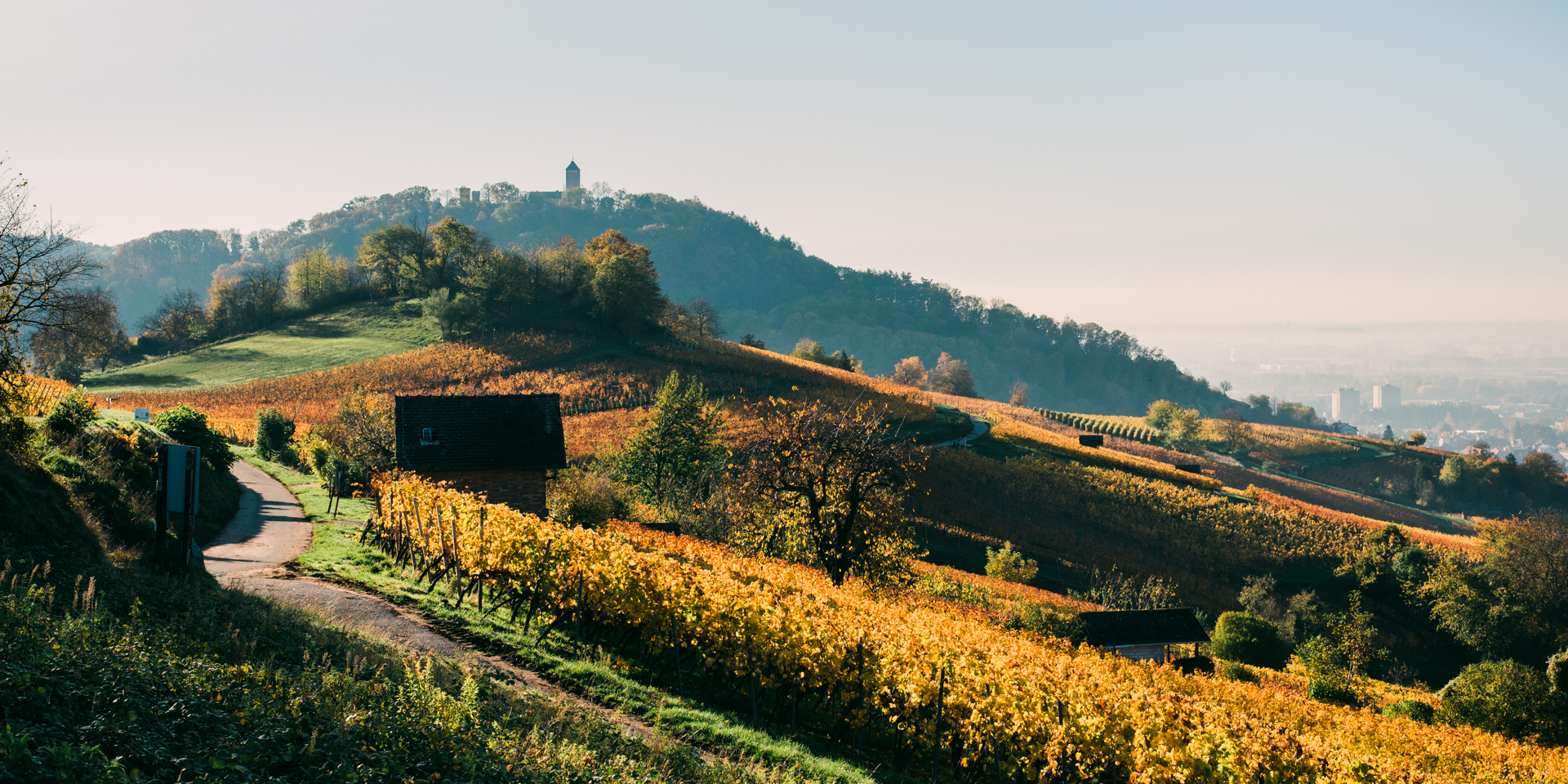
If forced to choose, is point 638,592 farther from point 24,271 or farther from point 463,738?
point 24,271

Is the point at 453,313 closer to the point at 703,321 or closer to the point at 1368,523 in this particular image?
the point at 703,321

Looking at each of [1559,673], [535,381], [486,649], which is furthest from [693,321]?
[486,649]

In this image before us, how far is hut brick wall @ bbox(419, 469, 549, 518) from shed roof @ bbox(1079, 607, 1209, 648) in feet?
62.7

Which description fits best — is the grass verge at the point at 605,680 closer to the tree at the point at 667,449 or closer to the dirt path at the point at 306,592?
the dirt path at the point at 306,592

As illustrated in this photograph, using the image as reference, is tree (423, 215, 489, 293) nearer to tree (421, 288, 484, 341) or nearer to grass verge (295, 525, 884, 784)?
tree (421, 288, 484, 341)

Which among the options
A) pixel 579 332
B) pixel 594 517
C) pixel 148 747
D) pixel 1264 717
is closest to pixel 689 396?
pixel 594 517

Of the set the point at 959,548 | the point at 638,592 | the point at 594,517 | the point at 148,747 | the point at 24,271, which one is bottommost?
the point at 959,548

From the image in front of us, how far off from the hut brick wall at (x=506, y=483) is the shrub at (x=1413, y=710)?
27338 mm

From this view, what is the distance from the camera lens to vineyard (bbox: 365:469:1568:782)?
9.46 meters

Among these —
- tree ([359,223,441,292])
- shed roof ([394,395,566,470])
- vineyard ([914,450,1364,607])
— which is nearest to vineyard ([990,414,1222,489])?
vineyard ([914,450,1364,607])

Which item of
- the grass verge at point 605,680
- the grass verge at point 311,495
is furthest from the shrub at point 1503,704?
the grass verge at point 311,495

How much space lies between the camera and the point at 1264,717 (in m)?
11.2

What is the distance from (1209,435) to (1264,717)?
107 metres

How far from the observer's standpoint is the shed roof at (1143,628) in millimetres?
Result: 24531
